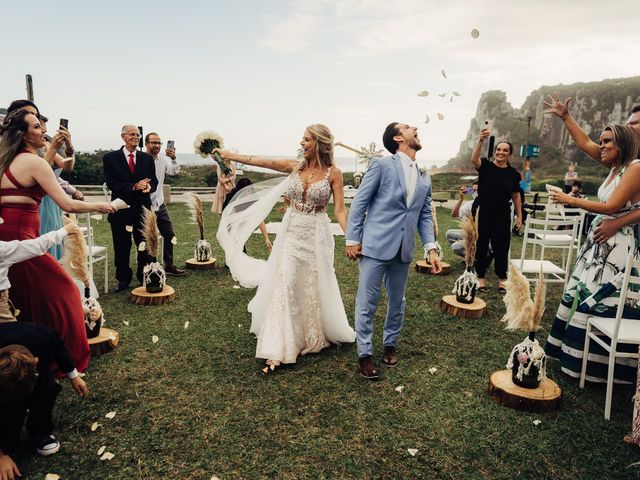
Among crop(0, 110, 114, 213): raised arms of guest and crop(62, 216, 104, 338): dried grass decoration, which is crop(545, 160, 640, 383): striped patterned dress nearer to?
crop(0, 110, 114, 213): raised arms of guest

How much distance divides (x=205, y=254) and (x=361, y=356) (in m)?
4.83

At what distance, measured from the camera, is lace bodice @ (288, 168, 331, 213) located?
4.41 m

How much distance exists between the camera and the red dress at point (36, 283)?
3.31 meters

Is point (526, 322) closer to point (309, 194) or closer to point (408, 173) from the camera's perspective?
point (408, 173)

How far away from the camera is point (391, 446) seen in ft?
10.2

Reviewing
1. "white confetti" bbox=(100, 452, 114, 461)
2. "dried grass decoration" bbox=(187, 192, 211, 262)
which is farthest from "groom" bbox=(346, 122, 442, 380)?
"dried grass decoration" bbox=(187, 192, 211, 262)

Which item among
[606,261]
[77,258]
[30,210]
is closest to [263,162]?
[77,258]

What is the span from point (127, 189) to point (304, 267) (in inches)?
136

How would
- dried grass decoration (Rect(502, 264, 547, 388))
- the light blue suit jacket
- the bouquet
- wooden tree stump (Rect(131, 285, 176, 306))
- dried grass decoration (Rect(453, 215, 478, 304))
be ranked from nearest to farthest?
dried grass decoration (Rect(502, 264, 547, 388))
the light blue suit jacket
dried grass decoration (Rect(453, 215, 478, 304))
the bouquet
wooden tree stump (Rect(131, 285, 176, 306))

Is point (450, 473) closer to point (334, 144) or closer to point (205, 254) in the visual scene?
point (334, 144)

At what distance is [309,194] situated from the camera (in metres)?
4.44

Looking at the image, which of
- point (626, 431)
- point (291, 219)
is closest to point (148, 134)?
point (291, 219)

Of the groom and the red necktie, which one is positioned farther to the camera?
the red necktie

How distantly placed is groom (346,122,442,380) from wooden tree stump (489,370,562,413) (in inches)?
43.4
